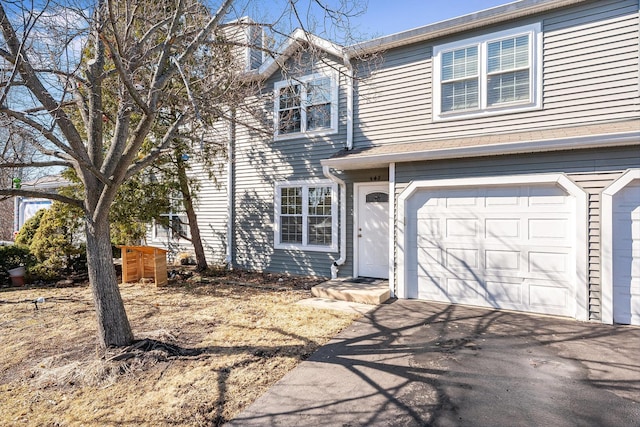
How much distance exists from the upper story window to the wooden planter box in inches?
283

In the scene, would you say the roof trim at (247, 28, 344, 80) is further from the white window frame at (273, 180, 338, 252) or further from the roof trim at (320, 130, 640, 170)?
the white window frame at (273, 180, 338, 252)

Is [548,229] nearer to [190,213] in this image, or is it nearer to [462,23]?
[462,23]

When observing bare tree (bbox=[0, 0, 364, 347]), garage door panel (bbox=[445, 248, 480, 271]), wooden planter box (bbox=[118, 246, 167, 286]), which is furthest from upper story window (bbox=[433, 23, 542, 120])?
wooden planter box (bbox=[118, 246, 167, 286])

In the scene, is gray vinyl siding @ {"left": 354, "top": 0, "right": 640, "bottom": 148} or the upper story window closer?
gray vinyl siding @ {"left": 354, "top": 0, "right": 640, "bottom": 148}

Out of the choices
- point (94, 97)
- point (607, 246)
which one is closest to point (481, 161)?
point (607, 246)

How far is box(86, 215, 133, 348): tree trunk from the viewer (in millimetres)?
4273

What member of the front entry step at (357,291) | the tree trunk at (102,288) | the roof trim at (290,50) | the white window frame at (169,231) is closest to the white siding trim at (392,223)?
the front entry step at (357,291)

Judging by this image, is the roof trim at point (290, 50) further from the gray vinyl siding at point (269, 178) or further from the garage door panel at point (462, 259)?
the garage door panel at point (462, 259)

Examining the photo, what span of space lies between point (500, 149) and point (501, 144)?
8cm

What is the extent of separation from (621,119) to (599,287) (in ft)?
9.27

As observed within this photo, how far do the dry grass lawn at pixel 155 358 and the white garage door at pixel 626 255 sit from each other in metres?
3.96

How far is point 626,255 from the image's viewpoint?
518cm

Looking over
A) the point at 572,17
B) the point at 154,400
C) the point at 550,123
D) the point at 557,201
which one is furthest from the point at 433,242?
the point at 154,400

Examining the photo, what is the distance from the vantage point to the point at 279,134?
927 cm
